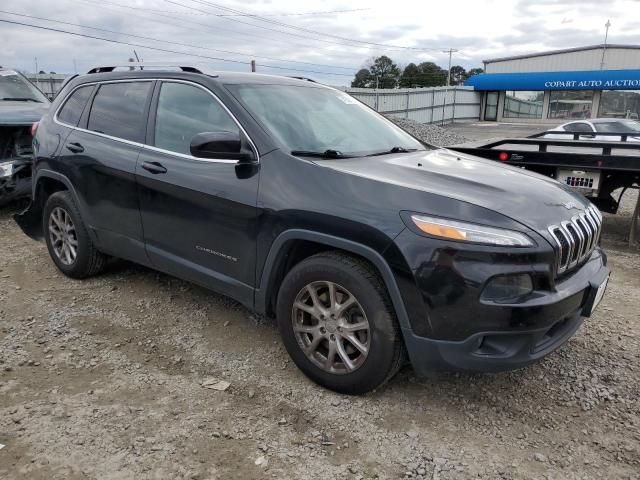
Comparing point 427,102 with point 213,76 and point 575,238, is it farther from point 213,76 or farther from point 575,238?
point 575,238

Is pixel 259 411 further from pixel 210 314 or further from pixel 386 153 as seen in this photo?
pixel 386 153

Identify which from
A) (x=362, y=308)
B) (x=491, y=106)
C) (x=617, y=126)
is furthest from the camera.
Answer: (x=491, y=106)

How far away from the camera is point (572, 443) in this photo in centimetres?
273

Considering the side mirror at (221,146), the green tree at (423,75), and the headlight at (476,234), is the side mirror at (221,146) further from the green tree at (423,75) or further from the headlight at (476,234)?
the green tree at (423,75)

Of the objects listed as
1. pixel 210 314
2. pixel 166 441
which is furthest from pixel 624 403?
pixel 210 314

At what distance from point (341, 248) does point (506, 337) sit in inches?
37.3

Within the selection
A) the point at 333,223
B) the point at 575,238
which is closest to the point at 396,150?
the point at 333,223

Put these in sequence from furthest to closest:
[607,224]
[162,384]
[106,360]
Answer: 1. [607,224]
2. [106,360]
3. [162,384]

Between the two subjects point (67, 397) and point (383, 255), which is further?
point (67, 397)

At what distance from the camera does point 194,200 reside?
349 centimetres

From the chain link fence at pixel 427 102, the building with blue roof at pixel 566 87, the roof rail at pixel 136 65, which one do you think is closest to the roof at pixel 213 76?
the roof rail at pixel 136 65

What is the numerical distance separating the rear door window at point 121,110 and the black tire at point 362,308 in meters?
1.79

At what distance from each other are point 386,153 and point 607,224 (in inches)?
206

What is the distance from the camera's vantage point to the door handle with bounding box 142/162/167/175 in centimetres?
370
